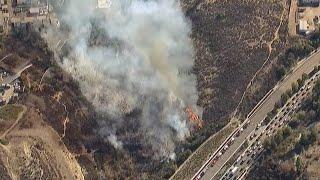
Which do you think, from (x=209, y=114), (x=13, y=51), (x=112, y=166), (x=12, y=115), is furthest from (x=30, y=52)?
(x=209, y=114)

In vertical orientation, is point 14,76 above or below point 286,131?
above

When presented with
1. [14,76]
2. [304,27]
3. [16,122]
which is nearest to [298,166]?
[304,27]

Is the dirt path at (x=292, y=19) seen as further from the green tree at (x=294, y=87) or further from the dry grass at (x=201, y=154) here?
the dry grass at (x=201, y=154)

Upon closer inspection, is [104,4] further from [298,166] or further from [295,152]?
[298,166]

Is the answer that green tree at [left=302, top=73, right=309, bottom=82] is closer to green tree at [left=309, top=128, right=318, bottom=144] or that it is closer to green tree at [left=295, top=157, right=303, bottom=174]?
green tree at [left=309, top=128, right=318, bottom=144]

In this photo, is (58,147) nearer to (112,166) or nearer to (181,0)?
(112,166)

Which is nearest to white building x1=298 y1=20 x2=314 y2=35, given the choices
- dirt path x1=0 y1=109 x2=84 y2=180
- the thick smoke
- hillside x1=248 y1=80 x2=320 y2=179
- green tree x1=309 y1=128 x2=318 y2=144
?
hillside x1=248 y1=80 x2=320 y2=179
